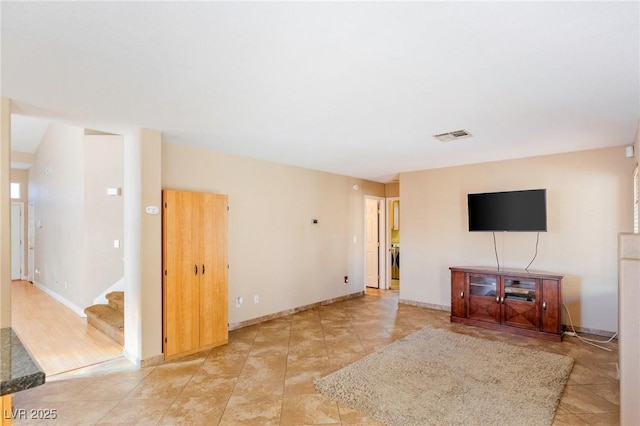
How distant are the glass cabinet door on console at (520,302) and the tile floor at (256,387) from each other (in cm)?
26

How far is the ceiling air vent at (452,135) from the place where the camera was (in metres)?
3.73

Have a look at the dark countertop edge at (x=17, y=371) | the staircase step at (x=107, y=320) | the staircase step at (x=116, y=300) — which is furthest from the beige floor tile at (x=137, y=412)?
the staircase step at (x=116, y=300)

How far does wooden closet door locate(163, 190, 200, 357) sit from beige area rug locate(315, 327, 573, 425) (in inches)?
67.0

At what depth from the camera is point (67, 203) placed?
6.17 meters

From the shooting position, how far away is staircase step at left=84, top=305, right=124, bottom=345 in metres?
4.33

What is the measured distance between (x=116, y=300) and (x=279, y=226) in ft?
8.63

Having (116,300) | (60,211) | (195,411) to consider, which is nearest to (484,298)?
(195,411)

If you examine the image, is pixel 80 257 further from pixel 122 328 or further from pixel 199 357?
pixel 199 357

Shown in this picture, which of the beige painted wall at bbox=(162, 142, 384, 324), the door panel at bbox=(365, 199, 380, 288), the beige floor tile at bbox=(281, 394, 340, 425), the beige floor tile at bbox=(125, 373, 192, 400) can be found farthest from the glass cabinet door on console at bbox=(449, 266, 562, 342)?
the beige floor tile at bbox=(125, 373, 192, 400)

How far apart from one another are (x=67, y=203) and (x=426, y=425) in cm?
676

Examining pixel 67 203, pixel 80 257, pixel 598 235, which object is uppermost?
pixel 67 203

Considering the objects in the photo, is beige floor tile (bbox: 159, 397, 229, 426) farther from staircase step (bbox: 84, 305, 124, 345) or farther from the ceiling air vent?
the ceiling air vent

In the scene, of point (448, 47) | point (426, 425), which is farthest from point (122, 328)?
point (448, 47)

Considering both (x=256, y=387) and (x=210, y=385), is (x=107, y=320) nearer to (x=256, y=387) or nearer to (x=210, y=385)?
(x=210, y=385)
